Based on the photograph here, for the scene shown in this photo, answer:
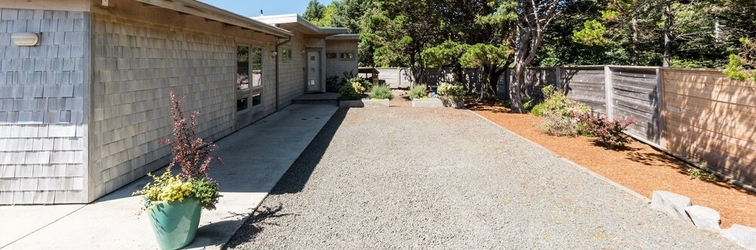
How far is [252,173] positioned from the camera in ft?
18.4

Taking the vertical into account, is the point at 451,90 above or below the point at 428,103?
above

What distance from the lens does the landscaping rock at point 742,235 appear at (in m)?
3.34

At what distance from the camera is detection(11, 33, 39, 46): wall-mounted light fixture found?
4152 millimetres

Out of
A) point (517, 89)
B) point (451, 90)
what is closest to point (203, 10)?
point (451, 90)

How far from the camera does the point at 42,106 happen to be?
427cm

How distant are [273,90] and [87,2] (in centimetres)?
817

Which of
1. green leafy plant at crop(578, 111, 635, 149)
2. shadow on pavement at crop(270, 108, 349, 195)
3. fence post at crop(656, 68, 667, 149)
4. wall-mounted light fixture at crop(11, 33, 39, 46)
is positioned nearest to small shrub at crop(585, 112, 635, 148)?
green leafy plant at crop(578, 111, 635, 149)

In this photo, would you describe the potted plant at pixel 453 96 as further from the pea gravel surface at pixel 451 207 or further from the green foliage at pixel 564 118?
the pea gravel surface at pixel 451 207

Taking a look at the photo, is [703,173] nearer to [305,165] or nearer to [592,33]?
[592,33]

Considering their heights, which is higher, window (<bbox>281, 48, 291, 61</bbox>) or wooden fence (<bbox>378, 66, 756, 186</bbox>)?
window (<bbox>281, 48, 291, 61</bbox>)

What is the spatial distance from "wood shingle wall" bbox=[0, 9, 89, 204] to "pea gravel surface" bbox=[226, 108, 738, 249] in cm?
224

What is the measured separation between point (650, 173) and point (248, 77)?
8.64 m

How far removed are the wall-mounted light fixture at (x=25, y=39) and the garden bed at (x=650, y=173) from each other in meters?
7.16

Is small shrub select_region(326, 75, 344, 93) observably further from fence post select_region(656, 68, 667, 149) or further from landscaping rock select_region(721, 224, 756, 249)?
landscaping rock select_region(721, 224, 756, 249)
